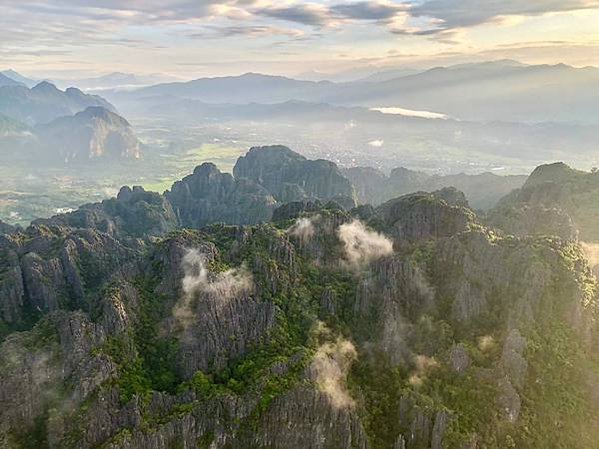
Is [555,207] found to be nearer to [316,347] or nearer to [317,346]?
[317,346]

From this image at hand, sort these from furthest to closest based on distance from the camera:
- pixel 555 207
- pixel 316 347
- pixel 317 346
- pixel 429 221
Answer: pixel 555 207
pixel 429 221
pixel 317 346
pixel 316 347

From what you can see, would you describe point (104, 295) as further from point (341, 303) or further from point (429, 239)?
point (429, 239)

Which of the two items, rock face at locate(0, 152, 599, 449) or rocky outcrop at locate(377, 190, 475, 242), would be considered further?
rocky outcrop at locate(377, 190, 475, 242)

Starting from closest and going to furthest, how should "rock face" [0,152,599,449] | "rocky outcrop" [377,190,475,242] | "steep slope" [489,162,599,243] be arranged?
"rock face" [0,152,599,449] < "rocky outcrop" [377,190,475,242] < "steep slope" [489,162,599,243]

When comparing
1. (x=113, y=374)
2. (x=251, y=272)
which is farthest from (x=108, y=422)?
(x=251, y=272)

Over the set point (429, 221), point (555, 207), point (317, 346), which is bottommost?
point (317, 346)

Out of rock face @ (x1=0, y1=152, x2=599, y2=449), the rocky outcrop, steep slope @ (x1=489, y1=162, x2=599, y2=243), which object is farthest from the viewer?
steep slope @ (x1=489, y1=162, x2=599, y2=243)

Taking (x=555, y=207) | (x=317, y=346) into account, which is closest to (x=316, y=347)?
(x=317, y=346)

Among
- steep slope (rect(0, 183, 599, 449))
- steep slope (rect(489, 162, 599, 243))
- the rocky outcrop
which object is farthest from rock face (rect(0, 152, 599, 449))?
steep slope (rect(489, 162, 599, 243))

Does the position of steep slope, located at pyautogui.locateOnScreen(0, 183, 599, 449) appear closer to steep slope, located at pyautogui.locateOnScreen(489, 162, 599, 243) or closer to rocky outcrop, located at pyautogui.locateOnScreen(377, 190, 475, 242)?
rocky outcrop, located at pyautogui.locateOnScreen(377, 190, 475, 242)
